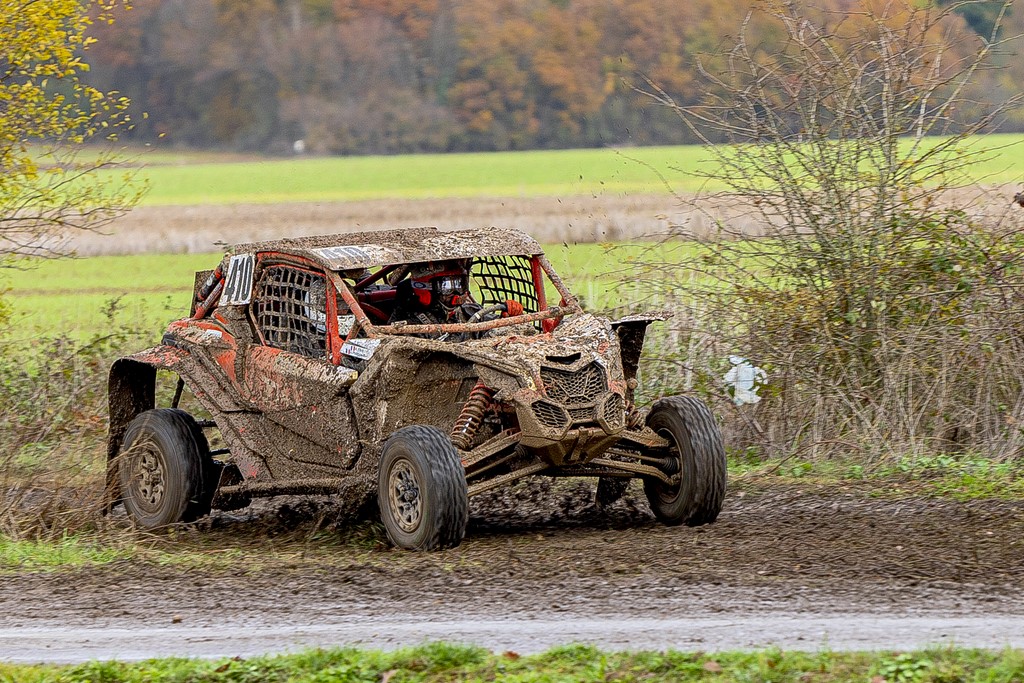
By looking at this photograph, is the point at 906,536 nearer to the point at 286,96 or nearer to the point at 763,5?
the point at 763,5

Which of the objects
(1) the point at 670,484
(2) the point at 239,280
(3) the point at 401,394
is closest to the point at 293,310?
(2) the point at 239,280

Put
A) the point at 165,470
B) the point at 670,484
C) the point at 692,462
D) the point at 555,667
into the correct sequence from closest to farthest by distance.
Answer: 1. the point at 555,667
2. the point at 692,462
3. the point at 670,484
4. the point at 165,470

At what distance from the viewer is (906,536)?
8.97 meters

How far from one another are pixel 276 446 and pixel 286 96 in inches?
781

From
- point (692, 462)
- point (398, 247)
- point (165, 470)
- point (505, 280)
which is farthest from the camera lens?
point (505, 280)

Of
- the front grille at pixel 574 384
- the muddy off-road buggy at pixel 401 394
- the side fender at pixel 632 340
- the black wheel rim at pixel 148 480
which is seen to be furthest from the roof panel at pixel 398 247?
the black wheel rim at pixel 148 480

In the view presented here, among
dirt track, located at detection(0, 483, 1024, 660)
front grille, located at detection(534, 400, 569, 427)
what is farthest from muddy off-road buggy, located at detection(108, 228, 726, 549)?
dirt track, located at detection(0, 483, 1024, 660)

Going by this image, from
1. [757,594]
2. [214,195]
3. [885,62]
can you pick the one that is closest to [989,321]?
[885,62]

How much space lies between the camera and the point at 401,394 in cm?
928

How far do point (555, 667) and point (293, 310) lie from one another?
4.49 metres

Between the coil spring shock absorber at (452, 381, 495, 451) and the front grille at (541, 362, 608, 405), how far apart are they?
44cm

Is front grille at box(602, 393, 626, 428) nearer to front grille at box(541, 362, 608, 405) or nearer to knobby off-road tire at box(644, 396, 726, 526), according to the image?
front grille at box(541, 362, 608, 405)

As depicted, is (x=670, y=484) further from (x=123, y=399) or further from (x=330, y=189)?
(x=330, y=189)

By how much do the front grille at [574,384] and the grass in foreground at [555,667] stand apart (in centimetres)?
253
